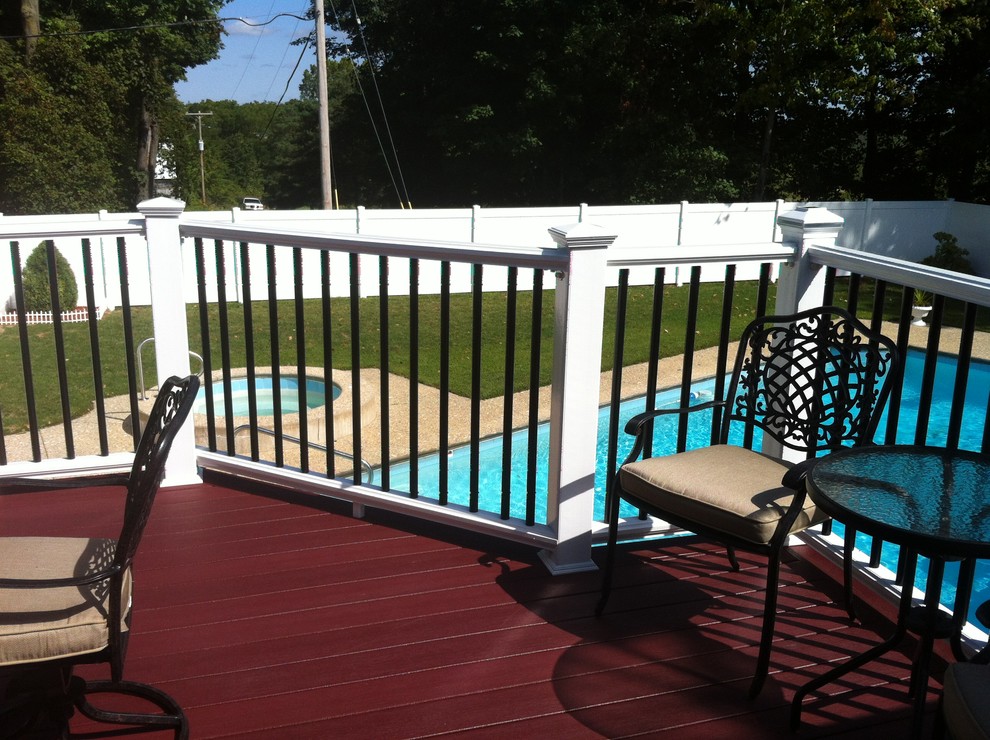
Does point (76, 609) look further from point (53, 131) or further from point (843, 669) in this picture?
point (53, 131)

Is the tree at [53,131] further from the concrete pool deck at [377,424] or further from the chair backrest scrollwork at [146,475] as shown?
the chair backrest scrollwork at [146,475]

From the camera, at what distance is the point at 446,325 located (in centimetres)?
304

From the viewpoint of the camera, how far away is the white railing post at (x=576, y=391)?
8.84 feet

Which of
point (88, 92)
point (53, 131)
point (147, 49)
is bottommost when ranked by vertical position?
point (53, 131)

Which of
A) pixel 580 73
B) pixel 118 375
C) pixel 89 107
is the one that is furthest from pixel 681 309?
pixel 89 107

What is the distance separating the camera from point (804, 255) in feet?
9.93

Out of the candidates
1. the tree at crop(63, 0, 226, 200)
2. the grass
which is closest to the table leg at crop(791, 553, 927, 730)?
the grass

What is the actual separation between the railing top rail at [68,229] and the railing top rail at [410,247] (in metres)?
0.37

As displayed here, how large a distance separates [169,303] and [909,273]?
2.64 meters

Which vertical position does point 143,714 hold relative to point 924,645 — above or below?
below

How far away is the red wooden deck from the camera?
85.0 inches

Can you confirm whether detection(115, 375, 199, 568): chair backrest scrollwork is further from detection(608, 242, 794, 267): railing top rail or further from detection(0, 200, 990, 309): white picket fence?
detection(0, 200, 990, 309): white picket fence

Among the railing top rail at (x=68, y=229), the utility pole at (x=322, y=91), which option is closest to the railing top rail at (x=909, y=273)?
the railing top rail at (x=68, y=229)

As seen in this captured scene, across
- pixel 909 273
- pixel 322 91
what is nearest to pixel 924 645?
pixel 909 273
